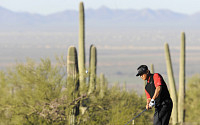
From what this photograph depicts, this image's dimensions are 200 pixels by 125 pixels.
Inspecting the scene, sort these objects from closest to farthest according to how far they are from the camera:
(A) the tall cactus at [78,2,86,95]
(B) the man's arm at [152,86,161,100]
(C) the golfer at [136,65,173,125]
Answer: (B) the man's arm at [152,86,161,100] → (C) the golfer at [136,65,173,125] → (A) the tall cactus at [78,2,86,95]

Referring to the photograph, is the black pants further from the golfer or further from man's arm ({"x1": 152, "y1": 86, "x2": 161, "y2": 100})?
man's arm ({"x1": 152, "y1": 86, "x2": 161, "y2": 100})

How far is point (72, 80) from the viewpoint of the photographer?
19422mm

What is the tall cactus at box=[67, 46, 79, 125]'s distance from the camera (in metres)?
19.1

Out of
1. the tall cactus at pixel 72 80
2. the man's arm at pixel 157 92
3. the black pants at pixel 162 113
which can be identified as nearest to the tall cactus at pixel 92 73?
the tall cactus at pixel 72 80

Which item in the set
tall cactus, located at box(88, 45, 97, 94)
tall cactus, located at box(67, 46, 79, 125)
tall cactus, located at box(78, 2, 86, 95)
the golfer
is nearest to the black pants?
the golfer

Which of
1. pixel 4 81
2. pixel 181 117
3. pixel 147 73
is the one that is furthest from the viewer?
pixel 181 117

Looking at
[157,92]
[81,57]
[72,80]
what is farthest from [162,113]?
[81,57]

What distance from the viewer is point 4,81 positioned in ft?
68.1

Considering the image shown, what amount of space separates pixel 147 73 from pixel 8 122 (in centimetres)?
1325

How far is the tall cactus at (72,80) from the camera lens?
19.1 meters

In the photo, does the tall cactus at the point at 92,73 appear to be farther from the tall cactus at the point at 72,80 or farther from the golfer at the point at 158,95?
the golfer at the point at 158,95

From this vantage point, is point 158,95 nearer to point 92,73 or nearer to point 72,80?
point 72,80

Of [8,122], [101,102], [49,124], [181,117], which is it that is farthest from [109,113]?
[181,117]

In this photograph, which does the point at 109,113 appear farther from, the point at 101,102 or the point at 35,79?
the point at 35,79
